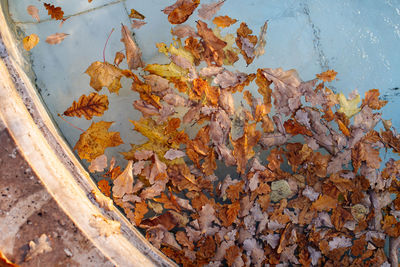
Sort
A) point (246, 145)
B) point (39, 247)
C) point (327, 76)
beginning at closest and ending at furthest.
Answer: point (39, 247) < point (246, 145) < point (327, 76)

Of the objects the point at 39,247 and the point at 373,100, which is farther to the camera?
the point at 373,100

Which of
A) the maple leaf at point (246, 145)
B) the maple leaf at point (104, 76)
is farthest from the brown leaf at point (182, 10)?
the maple leaf at point (246, 145)

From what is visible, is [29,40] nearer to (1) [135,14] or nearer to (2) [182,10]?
(1) [135,14]

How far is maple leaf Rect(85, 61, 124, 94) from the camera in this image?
163cm

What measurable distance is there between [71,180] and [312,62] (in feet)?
4.43

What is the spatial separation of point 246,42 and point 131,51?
1.98 ft

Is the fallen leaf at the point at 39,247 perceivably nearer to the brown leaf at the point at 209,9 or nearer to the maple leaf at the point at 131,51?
the maple leaf at the point at 131,51

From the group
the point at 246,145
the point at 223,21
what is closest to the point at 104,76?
the point at 223,21

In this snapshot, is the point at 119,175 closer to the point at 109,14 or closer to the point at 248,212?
the point at 248,212

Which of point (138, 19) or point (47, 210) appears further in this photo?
point (138, 19)

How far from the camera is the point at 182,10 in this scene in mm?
1658

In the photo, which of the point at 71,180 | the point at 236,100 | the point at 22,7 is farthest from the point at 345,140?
the point at 22,7

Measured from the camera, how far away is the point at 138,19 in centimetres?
169

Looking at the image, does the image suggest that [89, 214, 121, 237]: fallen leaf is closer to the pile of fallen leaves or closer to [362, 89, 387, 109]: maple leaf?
the pile of fallen leaves
